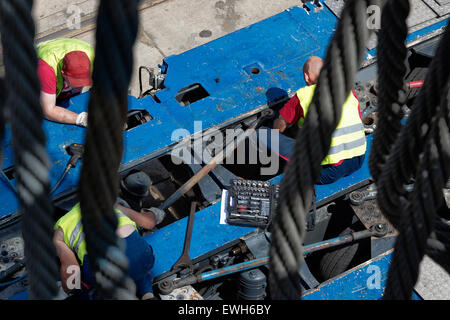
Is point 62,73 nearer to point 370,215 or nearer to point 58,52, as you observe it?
point 58,52

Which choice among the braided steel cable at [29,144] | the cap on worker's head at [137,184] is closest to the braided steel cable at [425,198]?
the braided steel cable at [29,144]

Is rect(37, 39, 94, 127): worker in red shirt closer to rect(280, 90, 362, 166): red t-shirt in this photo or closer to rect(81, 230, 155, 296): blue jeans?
rect(81, 230, 155, 296): blue jeans

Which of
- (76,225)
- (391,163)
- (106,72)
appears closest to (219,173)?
(76,225)

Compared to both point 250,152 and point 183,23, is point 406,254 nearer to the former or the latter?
point 250,152

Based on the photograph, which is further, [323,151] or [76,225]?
[76,225]

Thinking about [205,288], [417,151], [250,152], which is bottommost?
[205,288]

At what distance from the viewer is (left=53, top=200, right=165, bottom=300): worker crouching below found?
11.9 ft

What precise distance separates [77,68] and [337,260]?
94.4 inches

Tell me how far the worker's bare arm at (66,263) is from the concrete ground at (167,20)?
125 inches

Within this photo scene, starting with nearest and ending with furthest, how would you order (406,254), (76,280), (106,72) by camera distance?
(106,72), (406,254), (76,280)

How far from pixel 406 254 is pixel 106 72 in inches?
32.6

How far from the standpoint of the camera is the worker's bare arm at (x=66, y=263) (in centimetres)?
374

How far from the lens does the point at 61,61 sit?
4742mm

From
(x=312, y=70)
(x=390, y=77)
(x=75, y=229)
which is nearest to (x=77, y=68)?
(x=75, y=229)
